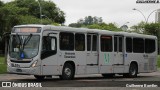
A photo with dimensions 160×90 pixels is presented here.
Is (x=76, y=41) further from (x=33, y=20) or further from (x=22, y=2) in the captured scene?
(x=22, y=2)

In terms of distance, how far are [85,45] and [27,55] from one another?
13.4 ft

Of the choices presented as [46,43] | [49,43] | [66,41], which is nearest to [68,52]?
[66,41]

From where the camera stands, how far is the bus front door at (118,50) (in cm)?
2976

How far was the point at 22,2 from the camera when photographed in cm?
11575

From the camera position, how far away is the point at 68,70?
25609 millimetres

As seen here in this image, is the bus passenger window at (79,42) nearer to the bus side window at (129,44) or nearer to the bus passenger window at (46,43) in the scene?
the bus passenger window at (46,43)

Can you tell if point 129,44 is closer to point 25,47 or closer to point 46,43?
point 46,43

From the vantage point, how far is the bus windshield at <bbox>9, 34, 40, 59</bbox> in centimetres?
2394

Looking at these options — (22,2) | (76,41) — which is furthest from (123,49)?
(22,2)

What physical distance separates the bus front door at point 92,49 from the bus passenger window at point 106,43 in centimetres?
59

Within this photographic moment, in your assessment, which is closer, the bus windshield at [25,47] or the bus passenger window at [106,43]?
the bus windshield at [25,47]

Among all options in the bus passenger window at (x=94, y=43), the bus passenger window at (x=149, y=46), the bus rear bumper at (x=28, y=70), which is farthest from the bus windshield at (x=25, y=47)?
the bus passenger window at (x=149, y=46)

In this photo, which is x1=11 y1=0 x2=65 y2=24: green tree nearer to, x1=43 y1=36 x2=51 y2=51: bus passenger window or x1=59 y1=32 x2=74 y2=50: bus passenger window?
x1=59 y1=32 x2=74 y2=50: bus passenger window

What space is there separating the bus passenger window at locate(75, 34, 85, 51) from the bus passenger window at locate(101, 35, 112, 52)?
1908 millimetres
